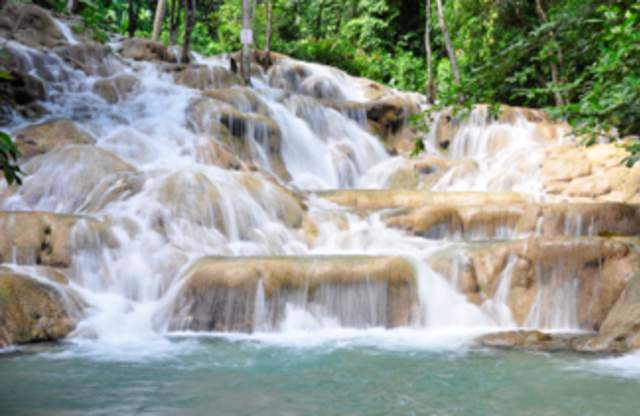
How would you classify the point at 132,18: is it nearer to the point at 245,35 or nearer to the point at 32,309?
the point at 245,35

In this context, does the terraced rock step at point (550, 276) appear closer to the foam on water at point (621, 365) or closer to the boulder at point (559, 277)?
the boulder at point (559, 277)

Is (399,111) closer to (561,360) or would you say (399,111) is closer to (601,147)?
(601,147)

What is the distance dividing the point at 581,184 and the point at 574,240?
5.15 metres

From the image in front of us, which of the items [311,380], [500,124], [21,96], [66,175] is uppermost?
[500,124]

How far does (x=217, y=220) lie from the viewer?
9.44 metres

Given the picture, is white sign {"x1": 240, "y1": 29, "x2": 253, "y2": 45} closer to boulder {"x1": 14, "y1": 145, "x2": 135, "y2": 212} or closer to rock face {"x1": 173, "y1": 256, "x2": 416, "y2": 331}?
boulder {"x1": 14, "y1": 145, "x2": 135, "y2": 212}

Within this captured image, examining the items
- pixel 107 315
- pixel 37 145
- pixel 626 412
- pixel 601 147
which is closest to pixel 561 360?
pixel 626 412

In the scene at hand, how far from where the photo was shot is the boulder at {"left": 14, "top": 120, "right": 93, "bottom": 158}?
10.9m

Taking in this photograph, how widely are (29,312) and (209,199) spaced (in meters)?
3.62

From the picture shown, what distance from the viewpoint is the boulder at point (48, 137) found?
427 inches

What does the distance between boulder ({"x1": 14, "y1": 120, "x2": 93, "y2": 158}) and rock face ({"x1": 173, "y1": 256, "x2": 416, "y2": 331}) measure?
5147mm

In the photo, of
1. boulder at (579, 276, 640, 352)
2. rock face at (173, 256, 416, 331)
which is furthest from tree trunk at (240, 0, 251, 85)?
boulder at (579, 276, 640, 352)

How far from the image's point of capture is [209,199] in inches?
A: 378

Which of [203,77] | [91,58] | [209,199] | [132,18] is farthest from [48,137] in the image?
[132,18]
